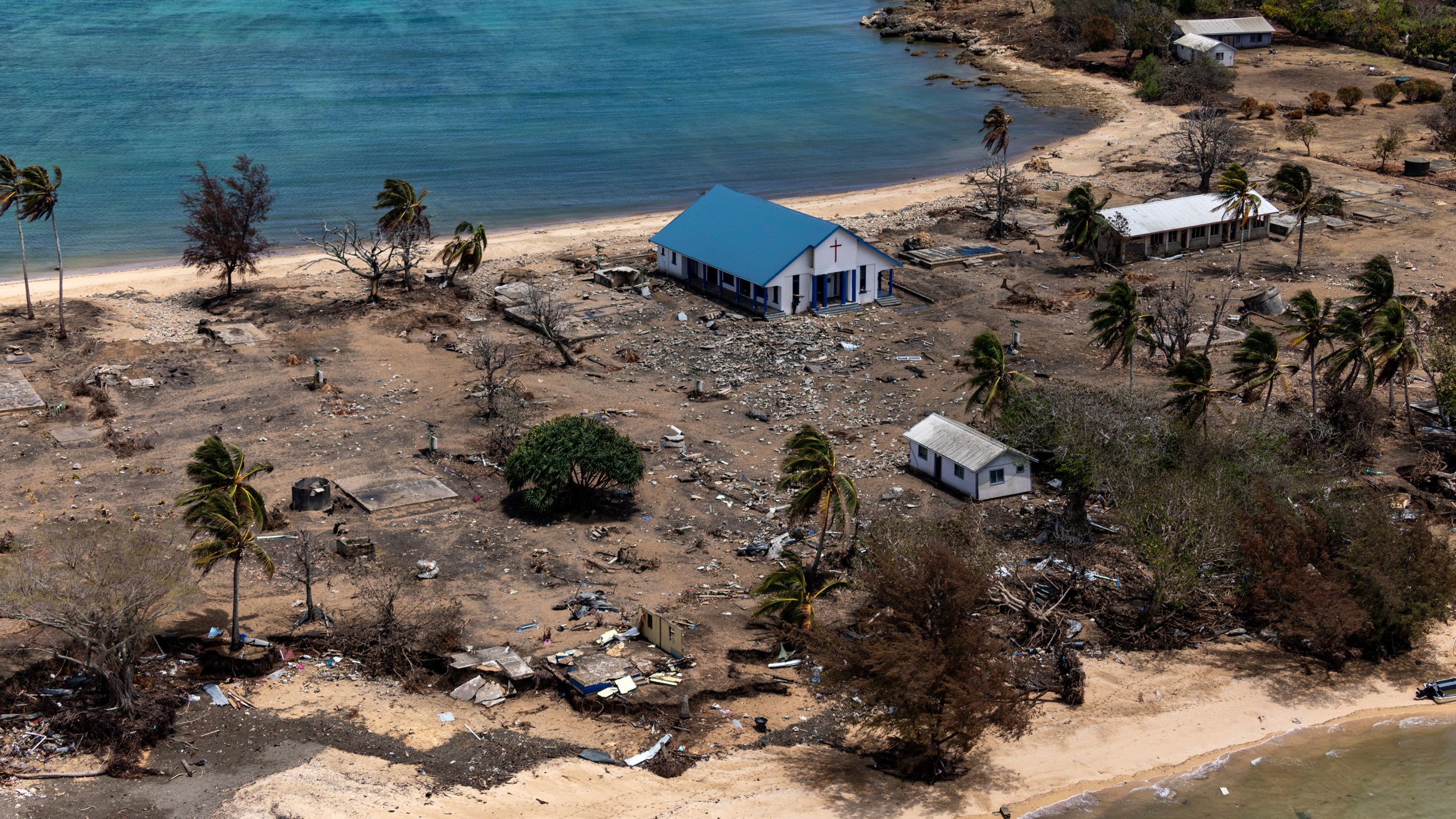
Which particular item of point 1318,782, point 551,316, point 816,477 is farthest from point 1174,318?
point 551,316

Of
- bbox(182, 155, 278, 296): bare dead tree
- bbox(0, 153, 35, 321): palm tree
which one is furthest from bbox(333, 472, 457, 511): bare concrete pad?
bbox(0, 153, 35, 321): palm tree

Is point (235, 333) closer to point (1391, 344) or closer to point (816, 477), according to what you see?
point (816, 477)

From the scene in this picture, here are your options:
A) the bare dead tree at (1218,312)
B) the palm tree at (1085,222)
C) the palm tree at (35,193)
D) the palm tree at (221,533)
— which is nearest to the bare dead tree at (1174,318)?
the bare dead tree at (1218,312)

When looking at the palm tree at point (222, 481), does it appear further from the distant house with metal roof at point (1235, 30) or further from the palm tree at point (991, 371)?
the distant house with metal roof at point (1235, 30)

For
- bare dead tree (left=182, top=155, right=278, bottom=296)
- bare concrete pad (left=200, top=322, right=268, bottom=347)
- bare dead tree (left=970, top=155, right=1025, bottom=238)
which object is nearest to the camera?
bare concrete pad (left=200, top=322, right=268, bottom=347)

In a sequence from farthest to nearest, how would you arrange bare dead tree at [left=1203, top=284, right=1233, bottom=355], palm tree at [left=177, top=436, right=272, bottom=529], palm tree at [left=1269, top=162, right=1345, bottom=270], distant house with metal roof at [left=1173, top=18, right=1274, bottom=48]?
distant house with metal roof at [left=1173, top=18, right=1274, bottom=48] → palm tree at [left=1269, top=162, right=1345, bottom=270] → bare dead tree at [left=1203, top=284, right=1233, bottom=355] → palm tree at [left=177, top=436, right=272, bottom=529]

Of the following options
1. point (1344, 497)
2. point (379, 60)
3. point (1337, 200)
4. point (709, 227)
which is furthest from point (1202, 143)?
point (379, 60)

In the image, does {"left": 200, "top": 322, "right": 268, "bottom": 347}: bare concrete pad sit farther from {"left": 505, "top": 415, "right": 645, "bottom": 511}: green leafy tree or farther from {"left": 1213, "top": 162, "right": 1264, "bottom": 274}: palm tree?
{"left": 1213, "top": 162, "right": 1264, "bottom": 274}: palm tree

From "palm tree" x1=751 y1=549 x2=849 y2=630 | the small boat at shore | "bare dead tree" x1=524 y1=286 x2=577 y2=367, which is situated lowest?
the small boat at shore
